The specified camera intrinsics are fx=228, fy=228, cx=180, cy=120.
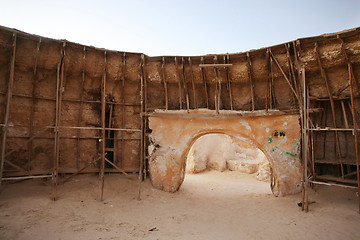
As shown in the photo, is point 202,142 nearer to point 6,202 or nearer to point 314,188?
point 314,188

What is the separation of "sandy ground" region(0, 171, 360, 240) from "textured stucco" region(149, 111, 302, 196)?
0.57 m

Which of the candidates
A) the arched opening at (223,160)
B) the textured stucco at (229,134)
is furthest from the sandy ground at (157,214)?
the arched opening at (223,160)

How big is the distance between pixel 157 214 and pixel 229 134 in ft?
13.4

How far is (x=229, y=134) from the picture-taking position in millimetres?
9055

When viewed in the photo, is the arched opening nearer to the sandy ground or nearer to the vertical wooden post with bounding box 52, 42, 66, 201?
the sandy ground

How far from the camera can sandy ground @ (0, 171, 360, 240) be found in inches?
219

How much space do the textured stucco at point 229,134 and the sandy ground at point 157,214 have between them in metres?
0.57

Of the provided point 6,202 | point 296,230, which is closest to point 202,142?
point 296,230

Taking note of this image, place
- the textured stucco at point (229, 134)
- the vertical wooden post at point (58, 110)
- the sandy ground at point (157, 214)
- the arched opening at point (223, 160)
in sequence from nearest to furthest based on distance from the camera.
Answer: the sandy ground at point (157, 214), the vertical wooden post at point (58, 110), the textured stucco at point (229, 134), the arched opening at point (223, 160)

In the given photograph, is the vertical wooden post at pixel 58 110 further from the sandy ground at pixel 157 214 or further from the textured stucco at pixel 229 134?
the textured stucco at pixel 229 134

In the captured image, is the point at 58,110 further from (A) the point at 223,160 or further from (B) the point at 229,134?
(A) the point at 223,160

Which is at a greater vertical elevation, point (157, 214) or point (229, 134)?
point (229, 134)

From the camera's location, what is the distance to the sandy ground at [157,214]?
219 inches

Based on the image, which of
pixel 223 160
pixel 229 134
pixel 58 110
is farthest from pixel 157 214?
pixel 223 160
